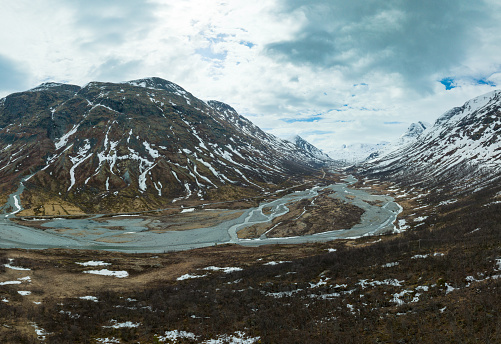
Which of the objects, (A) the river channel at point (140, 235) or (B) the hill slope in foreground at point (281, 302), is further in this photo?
(A) the river channel at point (140, 235)

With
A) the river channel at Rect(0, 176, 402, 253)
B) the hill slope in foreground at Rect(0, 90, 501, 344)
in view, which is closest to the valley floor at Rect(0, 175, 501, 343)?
the hill slope in foreground at Rect(0, 90, 501, 344)

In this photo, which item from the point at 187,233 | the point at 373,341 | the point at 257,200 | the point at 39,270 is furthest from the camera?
the point at 257,200

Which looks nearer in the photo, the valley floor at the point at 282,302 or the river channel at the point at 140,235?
the valley floor at the point at 282,302

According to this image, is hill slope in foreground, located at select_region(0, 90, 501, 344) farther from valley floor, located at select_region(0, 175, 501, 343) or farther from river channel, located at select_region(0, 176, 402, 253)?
river channel, located at select_region(0, 176, 402, 253)

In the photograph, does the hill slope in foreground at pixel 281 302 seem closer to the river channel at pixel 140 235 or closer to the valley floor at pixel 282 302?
the valley floor at pixel 282 302

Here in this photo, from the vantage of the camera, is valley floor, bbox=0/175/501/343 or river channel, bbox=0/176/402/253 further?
river channel, bbox=0/176/402/253

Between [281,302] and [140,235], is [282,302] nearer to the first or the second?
[281,302]

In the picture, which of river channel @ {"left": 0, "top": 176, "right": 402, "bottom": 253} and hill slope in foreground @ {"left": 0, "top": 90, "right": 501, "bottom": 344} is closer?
hill slope in foreground @ {"left": 0, "top": 90, "right": 501, "bottom": 344}

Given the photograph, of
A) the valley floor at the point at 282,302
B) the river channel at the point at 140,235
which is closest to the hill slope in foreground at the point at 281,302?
the valley floor at the point at 282,302

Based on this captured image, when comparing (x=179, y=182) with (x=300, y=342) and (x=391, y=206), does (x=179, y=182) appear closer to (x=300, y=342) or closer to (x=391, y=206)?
(x=391, y=206)

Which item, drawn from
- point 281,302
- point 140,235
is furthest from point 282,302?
point 140,235

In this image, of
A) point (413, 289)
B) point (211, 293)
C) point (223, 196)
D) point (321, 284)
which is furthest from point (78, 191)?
point (413, 289)
